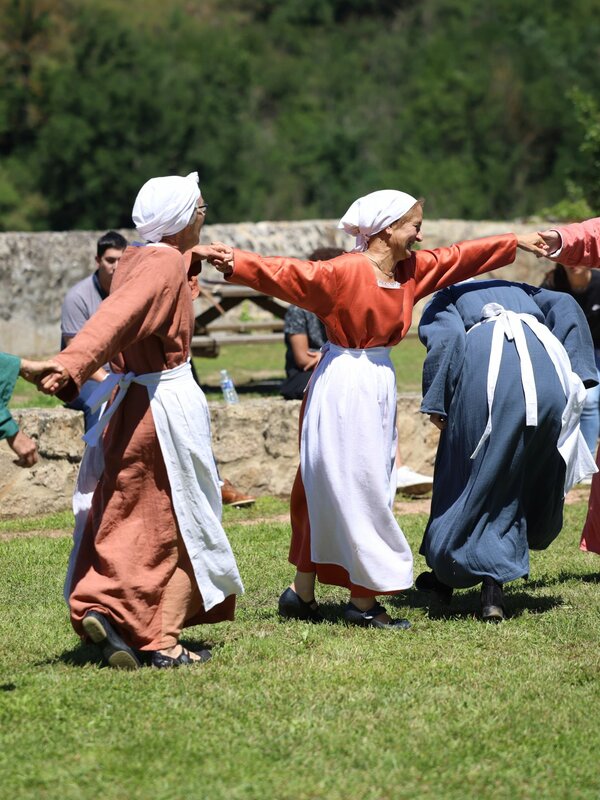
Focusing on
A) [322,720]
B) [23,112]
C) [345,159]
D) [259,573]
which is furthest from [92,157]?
[322,720]

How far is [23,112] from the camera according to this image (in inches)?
1623

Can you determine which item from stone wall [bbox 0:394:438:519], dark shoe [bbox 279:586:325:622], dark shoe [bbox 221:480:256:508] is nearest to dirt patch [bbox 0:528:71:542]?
stone wall [bbox 0:394:438:519]

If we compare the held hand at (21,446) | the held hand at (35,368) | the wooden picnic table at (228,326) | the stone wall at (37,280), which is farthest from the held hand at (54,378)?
the stone wall at (37,280)

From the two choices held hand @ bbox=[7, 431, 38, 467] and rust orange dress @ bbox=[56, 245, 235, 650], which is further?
rust orange dress @ bbox=[56, 245, 235, 650]

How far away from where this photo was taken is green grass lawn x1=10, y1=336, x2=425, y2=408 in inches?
476

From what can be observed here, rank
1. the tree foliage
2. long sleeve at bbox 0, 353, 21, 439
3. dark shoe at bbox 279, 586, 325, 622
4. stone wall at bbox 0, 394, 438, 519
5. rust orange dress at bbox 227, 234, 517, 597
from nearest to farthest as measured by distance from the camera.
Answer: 1. long sleeve at bbox 0, 353, 21, 439
2. rust orange dress at bbox 227, 234, 517, 597
3. dark shoe at bbox 279, 586, 325, 622
4. stone wall at bbox 0, 394, 438, 519
5. the tree foliage

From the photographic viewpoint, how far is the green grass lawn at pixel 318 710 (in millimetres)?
3896

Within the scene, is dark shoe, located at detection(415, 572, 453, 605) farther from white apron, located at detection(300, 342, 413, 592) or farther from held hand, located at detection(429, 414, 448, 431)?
held hand, located at detection(429, 414, 448, 431)

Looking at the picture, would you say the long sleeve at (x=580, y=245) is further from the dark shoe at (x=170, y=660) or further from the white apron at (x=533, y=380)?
the dark shoe at (x=170, y=660)

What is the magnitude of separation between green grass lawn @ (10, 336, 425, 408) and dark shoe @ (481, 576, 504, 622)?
5986mm

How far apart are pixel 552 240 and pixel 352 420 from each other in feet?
4.16

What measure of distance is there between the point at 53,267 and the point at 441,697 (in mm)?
10526

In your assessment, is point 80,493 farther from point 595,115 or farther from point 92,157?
point 92,157

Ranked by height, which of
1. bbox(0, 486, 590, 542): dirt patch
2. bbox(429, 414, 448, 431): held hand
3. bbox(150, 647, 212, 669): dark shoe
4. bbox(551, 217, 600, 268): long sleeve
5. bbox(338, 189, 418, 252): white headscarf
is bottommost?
bbox(0, 486, 590, 542): dirt patch
